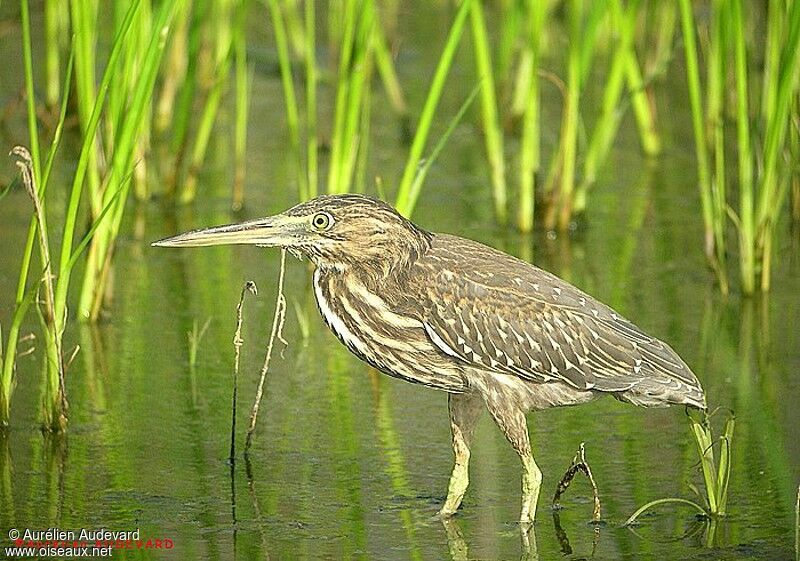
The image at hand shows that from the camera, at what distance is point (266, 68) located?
1323 cm

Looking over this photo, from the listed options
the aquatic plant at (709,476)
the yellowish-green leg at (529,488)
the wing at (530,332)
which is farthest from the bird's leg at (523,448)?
the aquatic plant at (709,476)

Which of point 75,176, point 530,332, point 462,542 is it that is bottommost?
point 462,542

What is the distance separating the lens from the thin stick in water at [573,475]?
549 centimetres

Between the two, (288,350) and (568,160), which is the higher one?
(568,160)

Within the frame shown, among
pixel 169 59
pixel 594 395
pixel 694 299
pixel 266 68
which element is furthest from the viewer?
pixel 266 68

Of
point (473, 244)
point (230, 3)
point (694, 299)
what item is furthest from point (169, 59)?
point (473, 244)

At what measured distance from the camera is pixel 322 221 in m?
5.61

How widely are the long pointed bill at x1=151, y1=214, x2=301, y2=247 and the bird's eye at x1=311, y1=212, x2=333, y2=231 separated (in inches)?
2.3

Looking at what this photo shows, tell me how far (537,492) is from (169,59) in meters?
6.05

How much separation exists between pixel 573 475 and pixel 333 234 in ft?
3.95

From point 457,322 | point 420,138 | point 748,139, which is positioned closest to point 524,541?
point 457,322

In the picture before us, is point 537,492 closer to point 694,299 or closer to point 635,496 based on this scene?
point 635,496

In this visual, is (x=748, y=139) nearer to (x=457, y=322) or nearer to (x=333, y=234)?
(x=457, y=322)

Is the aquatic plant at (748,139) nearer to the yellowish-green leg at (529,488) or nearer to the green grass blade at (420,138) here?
the green grass blade at (420,138)
